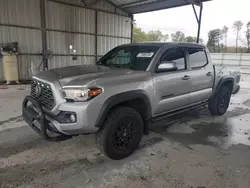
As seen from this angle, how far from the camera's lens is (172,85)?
3.34 metres

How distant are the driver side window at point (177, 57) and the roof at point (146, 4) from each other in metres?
7.89

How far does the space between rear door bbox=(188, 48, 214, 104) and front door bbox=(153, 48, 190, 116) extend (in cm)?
Result: 20

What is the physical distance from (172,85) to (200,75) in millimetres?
997

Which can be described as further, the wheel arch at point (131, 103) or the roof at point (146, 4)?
the roof at point (146, 4)

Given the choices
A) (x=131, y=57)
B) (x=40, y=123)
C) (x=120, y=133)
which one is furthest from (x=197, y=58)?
(x=40, y=123)

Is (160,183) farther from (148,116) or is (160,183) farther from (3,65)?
(3,65)

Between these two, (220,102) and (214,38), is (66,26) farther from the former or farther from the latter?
(214,38)

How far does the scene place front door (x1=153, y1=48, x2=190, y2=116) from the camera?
3.13 metres

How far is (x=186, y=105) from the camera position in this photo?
12.6ft

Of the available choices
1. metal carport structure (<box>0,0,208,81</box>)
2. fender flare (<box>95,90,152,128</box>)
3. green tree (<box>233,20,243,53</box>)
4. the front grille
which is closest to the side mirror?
fender flare (<box>95,90,152,128</box>)

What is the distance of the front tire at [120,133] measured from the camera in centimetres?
257

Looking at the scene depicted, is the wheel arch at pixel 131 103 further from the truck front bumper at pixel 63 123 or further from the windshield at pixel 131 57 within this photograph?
the windshield at pixel 131 57

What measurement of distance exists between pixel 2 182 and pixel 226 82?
16.2ft

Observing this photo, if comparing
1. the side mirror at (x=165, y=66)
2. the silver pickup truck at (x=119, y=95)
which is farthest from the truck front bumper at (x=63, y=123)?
the side mirror at (x=165, y=66)
